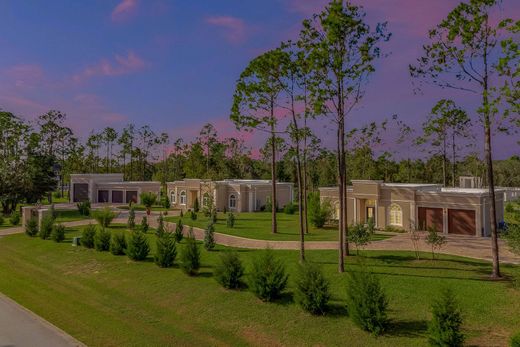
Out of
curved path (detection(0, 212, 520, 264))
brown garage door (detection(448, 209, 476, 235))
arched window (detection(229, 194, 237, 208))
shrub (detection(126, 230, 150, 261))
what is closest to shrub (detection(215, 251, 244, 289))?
curved path (detection(0, 212, 520, 264))

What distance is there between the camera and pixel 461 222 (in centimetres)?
3005

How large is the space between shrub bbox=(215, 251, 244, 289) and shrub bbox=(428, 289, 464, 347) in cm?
825

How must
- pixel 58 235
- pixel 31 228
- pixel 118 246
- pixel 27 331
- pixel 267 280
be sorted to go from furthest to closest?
pixel 31 228, pixel 58 235, pixel 118 246, pixel 267 280, pixel 27 331

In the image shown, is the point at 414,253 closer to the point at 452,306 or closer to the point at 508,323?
the point at 508,323

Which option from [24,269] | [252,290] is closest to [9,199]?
[24,269]

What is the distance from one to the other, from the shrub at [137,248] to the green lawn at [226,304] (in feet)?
1.97

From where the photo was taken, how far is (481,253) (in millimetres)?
22453

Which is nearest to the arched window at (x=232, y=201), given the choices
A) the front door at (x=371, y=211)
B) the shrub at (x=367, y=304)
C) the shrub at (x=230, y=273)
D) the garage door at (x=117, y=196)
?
the front door at (x=371, y=211)

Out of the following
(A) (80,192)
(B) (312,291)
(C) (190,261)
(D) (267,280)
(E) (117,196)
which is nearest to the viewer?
(B) (312,291)

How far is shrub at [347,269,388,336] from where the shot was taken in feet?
40.2

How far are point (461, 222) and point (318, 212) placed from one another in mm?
11098

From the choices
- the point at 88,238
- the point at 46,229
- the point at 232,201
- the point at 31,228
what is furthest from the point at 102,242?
the point at 232,201

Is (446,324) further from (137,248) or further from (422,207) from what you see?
(422,207)

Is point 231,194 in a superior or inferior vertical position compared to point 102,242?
superior
